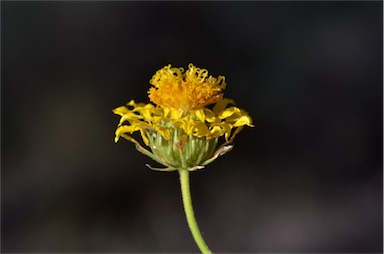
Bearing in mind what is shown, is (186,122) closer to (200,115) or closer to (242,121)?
(200,115)

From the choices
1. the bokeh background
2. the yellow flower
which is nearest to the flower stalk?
the yellow flower

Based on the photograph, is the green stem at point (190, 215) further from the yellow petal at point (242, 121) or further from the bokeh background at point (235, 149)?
the bokeh background at point (235, 149)

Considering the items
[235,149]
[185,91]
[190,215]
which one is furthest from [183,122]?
[235,149]
